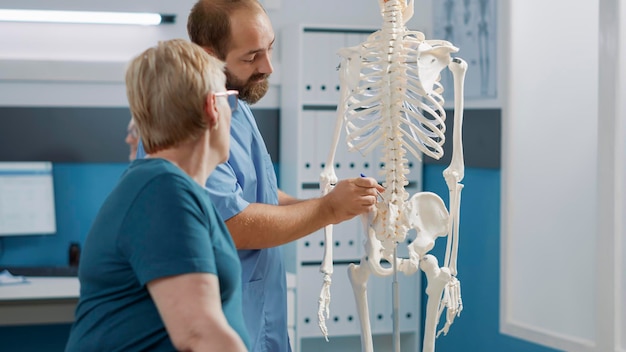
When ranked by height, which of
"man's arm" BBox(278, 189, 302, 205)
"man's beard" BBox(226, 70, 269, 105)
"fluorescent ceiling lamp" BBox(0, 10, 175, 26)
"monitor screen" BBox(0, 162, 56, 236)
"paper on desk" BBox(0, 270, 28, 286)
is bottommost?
"paper on desk" BBox(0, 270, 28, 286)

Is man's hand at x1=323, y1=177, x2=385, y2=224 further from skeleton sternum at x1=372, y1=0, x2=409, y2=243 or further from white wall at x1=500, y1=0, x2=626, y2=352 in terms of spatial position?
white wall at x1=500, y1=0, x2=626, y2=352

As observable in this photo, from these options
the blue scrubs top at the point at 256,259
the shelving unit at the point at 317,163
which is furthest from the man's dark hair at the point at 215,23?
the shelving unit at the point at 317,163

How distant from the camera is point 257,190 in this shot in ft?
6.41

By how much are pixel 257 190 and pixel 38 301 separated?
5.22 feet

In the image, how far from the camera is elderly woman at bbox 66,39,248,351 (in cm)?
105

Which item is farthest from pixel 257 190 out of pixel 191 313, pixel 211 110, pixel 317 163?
pixel 317 163

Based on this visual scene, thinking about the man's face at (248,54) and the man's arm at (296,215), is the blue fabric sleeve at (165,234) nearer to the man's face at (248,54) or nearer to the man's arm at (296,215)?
the man's arm at (296,215)

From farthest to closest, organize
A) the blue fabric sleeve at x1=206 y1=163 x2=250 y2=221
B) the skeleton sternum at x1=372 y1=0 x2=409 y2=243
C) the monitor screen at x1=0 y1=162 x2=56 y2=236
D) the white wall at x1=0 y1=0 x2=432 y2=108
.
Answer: the white wall at x1=0 y1=0 x2=432 y2=108 → the monitor screen at x1=0 y1=162 x2=56 y2=236 → the skeleton sternum at x1=372 y1=0 x2=409 y2=243 → the blue fabric sleeve at x1=206 y1=163 x2=250 y2=221

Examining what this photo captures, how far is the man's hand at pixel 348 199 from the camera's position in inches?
75.0

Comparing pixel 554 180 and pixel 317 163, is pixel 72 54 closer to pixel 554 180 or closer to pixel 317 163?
pixel 317 163

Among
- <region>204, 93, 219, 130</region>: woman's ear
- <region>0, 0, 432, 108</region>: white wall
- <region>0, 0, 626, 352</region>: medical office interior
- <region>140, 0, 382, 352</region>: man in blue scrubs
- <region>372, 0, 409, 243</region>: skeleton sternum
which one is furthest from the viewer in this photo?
<region>0, 0, 432, 108</region>: white wall

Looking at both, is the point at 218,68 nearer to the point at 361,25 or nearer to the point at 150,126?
the point at 150,126

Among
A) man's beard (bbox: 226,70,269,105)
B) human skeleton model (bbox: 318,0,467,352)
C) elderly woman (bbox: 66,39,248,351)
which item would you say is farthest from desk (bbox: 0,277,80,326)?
elderly woman (bbox: 66,39,248,351)

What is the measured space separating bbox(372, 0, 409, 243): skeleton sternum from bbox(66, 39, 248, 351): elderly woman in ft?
3.06
